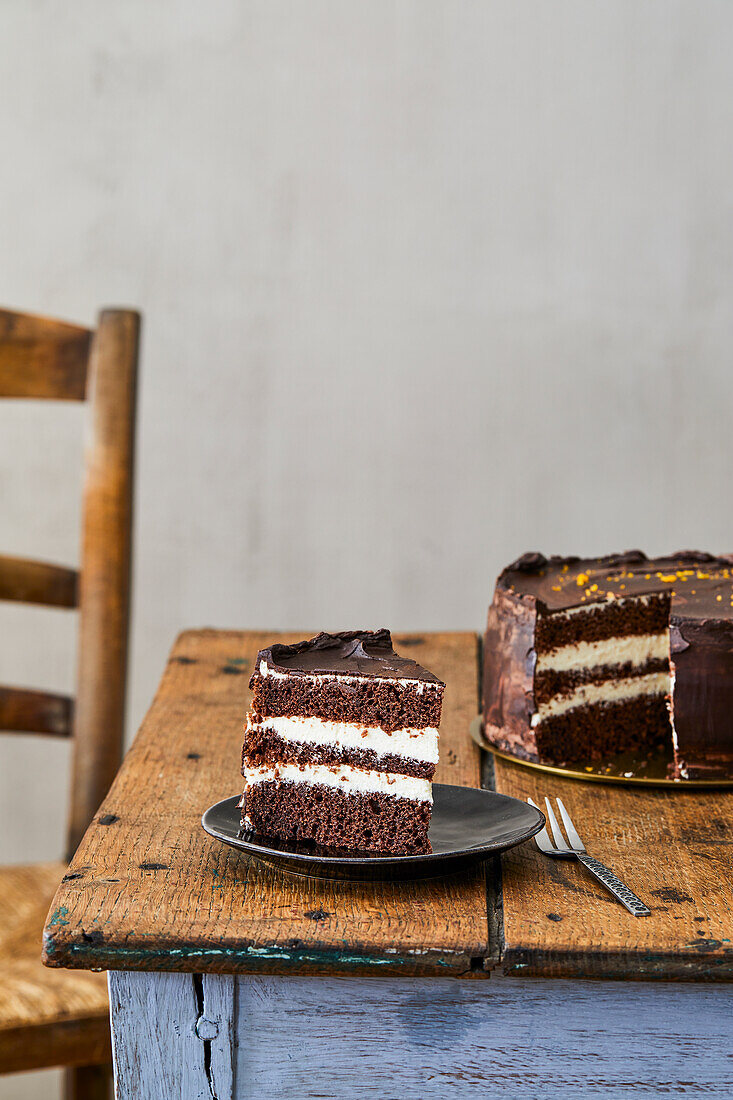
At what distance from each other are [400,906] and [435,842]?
74 millimetres

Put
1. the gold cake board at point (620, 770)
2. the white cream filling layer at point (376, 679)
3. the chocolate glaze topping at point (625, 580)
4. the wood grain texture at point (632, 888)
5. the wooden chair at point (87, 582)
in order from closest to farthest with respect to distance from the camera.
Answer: the wood grain texture at point (632, 888) < the white cream filling layer at point (376, 679) < the gold cake board at point (620, 770) < the chocolate glaze topping at point (625, 580) < the wooden chair at point (87, 582)

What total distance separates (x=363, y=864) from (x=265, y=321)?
183 centimetres

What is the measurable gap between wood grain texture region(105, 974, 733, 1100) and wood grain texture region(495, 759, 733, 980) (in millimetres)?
51

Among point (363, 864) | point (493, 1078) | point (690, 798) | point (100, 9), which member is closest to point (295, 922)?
point (363, 864)

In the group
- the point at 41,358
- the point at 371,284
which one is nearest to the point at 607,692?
the point at 41,358

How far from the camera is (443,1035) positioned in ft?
2.85

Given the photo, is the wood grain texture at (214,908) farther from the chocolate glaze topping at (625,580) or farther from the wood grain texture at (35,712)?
the wood grain texture at (35,712)

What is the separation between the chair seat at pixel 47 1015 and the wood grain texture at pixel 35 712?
34 cm

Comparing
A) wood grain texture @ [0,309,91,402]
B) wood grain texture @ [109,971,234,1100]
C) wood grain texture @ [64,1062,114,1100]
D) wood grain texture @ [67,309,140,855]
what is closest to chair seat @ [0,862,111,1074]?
wood grain texture @ [67,309,140,855]

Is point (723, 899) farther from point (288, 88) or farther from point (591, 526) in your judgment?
point (288, 88)

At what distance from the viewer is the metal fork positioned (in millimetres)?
878

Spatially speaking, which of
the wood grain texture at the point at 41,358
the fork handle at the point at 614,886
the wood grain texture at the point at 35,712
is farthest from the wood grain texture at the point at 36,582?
the fork handle at the point at 614,886

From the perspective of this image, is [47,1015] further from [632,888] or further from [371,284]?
[371,284]

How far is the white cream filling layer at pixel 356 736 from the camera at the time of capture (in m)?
0.96
